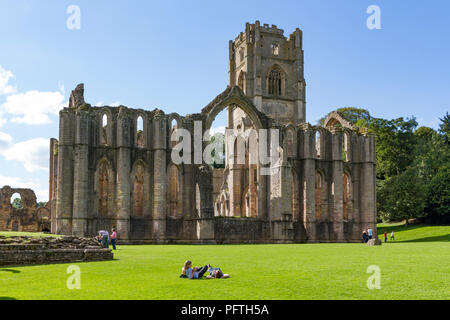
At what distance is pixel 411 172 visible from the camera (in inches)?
2045

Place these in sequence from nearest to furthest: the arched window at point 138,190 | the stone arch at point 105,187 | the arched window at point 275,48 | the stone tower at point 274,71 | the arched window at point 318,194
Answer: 1. the stone arch at point 105,187
2. the arched window at point 138,190
3. the arched window at point 318,194
4. the stone tower at point 274,71
5. the arched window at point 275,48

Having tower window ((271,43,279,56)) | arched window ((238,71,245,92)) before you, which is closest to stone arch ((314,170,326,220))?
arched window ((238,71,245,92))

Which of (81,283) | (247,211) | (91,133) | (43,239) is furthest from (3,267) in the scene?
(247,211)

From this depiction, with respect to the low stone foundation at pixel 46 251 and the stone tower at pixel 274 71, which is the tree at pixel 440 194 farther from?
the low stone foundation at pixel 46 251

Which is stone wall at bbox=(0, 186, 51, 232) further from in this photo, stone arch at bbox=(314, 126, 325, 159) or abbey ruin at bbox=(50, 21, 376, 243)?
stone arch at bbox=(314, 126, 325, 159)

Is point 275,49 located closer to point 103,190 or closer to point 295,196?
point 295,196

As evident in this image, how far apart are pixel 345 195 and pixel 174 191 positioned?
562 inches

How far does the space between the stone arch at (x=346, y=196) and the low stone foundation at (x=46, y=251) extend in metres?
27.8

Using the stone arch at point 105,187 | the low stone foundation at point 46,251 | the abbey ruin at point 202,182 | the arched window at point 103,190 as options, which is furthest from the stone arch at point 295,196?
the low stone foundation at point 46,251

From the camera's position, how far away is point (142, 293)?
9.99 m

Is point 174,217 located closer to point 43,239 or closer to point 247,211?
point 247,211

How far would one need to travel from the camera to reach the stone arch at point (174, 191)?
36.5m

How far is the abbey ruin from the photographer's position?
34.1m

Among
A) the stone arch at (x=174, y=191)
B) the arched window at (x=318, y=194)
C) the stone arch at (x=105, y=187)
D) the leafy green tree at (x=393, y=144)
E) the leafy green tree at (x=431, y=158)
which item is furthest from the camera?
the leafy green tree at (x=393, y=144)
